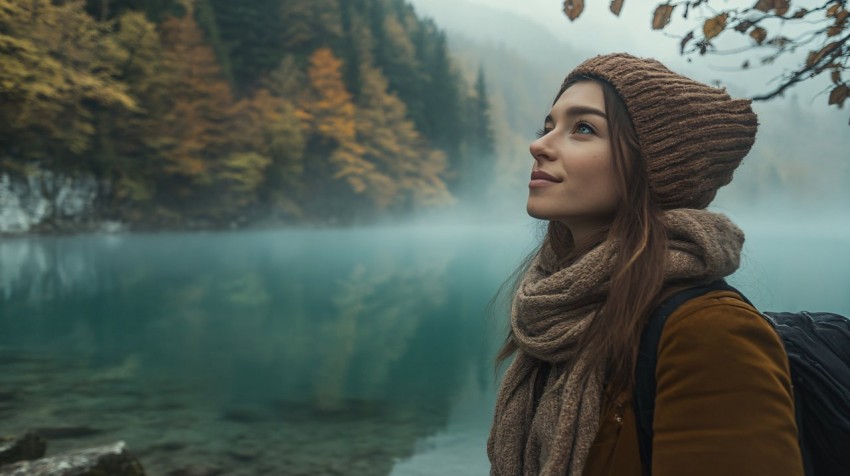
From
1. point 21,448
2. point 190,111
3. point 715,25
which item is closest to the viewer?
point 715,25

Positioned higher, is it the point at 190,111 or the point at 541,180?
the point at 190,111

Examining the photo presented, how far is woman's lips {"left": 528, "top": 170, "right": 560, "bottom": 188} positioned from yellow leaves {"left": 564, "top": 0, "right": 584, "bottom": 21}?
60 centimetres

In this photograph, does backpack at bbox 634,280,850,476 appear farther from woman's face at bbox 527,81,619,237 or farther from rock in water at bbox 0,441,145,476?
rock in water at bbox 0,441,145,476

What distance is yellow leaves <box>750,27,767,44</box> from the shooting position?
5.44ft

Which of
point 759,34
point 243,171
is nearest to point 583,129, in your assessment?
point 759,34

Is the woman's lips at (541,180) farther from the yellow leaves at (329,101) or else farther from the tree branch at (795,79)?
the yellow leaves at (329,101)

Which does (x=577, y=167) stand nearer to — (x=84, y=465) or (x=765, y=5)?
(x=765, y=5)

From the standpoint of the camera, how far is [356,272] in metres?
17.8

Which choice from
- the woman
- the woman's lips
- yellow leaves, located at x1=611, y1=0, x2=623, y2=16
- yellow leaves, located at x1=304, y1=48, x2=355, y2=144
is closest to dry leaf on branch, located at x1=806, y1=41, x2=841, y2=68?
yellow leaves, located at x1=611, y1=0, x2=623, y2=16

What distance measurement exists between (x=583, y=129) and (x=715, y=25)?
2.44 feet

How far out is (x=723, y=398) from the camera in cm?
74

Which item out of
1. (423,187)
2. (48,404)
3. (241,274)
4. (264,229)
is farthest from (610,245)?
(423,187)

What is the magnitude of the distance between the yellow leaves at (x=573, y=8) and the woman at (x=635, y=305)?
453 millimetres

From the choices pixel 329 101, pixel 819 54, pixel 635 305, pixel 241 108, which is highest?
pixel 329 101
